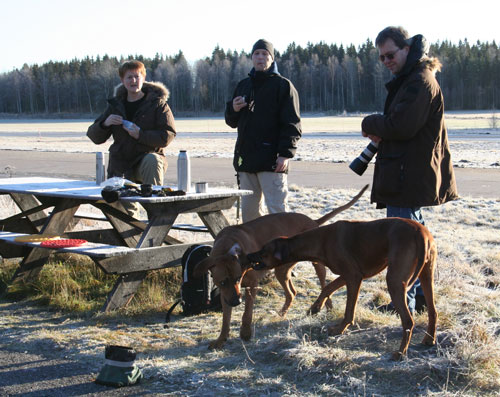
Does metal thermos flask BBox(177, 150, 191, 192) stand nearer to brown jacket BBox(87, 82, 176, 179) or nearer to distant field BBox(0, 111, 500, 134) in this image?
brown jacket BBox(87, 82, 176, 179)

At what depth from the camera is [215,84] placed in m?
132

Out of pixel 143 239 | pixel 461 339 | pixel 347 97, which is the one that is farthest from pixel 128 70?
pixel 347 97

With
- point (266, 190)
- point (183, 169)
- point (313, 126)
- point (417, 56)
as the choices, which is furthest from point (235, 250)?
point (313, 126)

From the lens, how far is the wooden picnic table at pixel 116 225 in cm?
586

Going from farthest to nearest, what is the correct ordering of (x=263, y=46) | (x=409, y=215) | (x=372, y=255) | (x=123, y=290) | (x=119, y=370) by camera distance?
1. (x=263, y=46)
2. (x=123, y=290)
3. (x=409, y=215)
4. (x=372, y=255)
5. (x=119, y=370)

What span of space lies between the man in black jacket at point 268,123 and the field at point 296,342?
3.44 feet

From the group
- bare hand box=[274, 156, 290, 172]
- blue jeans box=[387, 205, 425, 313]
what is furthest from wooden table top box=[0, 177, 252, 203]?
blue jeans box=[387, 205, 425, 313]

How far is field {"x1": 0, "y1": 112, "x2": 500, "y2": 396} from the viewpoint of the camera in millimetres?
3908

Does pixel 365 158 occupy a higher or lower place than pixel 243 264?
higher

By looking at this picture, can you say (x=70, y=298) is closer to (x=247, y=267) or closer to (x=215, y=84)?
(x=247, y=267)

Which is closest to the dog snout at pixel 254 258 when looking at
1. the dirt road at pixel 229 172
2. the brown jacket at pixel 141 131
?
the brown jacket at pixel 141 131

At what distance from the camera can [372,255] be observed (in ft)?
14.8

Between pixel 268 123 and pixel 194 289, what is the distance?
189 cm

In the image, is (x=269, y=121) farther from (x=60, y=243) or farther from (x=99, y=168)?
(x=60, y=243)
